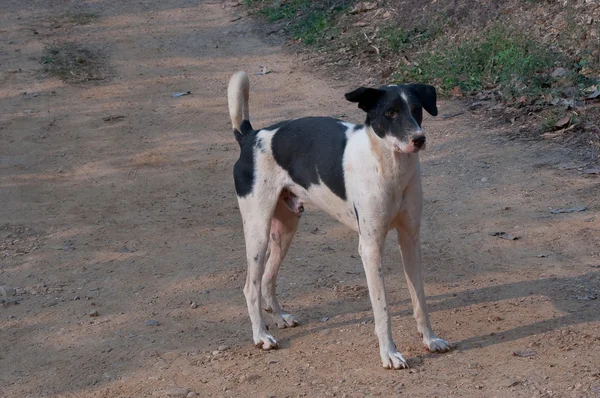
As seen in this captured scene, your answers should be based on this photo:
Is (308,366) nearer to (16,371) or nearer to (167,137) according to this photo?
(16,371)


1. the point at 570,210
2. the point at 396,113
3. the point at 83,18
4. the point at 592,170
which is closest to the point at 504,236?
the point at 570,210

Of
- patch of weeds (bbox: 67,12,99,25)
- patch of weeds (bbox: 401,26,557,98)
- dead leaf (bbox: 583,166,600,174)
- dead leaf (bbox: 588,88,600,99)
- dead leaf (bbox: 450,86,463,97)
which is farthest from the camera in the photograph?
patch of weeds (bbox: 67,12,99,25)

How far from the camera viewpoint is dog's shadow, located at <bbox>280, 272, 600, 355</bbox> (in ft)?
17.0

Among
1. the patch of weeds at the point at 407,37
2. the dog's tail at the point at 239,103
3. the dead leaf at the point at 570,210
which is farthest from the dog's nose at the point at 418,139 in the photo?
the patch of weeds at the point at 407,37

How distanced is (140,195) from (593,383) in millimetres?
5083

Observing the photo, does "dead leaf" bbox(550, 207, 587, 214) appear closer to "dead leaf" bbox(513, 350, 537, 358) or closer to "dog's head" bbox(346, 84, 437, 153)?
"dead leaf" bbox(513, 350, 537, 358)

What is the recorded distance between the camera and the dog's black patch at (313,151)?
4.98m

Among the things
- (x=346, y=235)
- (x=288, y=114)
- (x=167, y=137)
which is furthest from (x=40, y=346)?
(x=288, y=114)

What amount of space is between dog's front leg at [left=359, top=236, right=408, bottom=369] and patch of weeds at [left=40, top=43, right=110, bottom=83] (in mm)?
8191

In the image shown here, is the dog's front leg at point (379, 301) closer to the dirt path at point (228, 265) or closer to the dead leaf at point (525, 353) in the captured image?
the dirt path at point (228, 265)

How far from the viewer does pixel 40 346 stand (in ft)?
→ 18.5

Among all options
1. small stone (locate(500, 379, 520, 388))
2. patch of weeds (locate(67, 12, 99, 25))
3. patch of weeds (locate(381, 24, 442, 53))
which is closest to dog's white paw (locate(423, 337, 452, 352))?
small stone (locate(500, 379, 520, 388))

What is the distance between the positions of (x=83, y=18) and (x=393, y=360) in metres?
11.6

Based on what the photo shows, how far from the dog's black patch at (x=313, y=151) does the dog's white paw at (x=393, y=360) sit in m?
0.91
